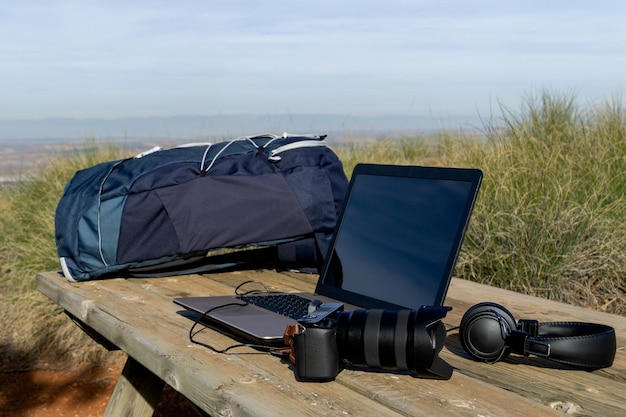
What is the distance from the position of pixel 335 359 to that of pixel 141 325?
2.21ft

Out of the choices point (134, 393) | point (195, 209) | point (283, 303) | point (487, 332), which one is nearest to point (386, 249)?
point (283, 303)

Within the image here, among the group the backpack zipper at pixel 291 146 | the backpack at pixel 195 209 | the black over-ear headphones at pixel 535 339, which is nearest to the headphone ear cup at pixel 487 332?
the black over-ear headphones at pixel 535 339

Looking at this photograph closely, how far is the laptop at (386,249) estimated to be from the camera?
170 centimetres

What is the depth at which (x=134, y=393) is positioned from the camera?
8.55ft

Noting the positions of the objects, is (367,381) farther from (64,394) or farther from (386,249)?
(64,394)

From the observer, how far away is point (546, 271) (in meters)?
3.72

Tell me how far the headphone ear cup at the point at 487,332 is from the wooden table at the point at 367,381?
2 cm

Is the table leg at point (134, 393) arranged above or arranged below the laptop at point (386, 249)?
below

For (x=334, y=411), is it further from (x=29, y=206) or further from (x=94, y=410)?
(x=29, y=206)

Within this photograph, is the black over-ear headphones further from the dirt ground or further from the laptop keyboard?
the dirt ground

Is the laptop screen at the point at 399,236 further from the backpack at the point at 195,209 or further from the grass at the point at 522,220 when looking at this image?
the grass at the point at 522,220

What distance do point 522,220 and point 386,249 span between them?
2.14m

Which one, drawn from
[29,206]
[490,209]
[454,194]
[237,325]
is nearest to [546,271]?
[490,209]

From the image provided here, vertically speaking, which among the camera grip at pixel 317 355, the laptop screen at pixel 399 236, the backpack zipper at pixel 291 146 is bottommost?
the camera grip at pixel 317 355
